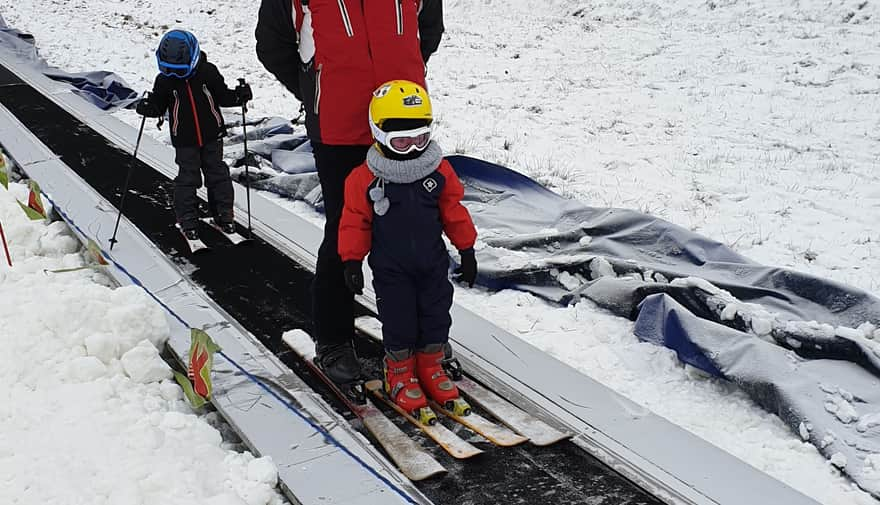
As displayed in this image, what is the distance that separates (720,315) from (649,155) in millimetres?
3726

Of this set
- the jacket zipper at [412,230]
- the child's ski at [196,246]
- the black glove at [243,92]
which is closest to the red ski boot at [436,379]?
the jacket zipper at [412,230]

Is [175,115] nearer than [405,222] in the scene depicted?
No

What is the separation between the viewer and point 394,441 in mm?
3066

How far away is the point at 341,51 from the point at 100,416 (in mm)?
1736

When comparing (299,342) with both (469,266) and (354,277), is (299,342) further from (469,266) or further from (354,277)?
(469,266)

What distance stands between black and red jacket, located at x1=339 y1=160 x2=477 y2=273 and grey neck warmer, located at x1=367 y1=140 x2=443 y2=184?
1.4 inches

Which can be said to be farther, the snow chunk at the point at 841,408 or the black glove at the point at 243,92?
the black glove at the point at 243,92

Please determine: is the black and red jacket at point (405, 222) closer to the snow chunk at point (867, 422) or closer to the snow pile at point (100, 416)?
the snow pile at point (100, 416)

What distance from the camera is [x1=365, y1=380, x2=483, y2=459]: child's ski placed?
9.87 feet

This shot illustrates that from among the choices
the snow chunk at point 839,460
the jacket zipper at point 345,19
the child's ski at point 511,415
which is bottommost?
the child's ski at point 511,415

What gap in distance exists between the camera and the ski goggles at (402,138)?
2955 millimetres

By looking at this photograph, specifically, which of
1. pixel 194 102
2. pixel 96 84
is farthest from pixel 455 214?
pixel 96 84

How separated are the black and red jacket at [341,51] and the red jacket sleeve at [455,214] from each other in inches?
15.0

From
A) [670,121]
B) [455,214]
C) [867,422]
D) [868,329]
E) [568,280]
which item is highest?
[670,121]
